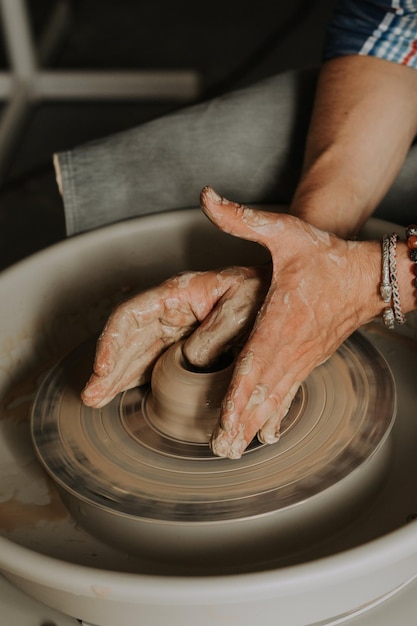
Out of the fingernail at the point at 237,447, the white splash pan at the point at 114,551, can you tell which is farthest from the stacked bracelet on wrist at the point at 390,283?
the fingernail at the point at 237,447

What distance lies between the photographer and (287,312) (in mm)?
1189

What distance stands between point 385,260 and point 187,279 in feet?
1.04

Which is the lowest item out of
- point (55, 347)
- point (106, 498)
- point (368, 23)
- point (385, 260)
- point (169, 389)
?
point (55, 347)

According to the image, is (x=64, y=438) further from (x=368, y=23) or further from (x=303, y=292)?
(x=368, y=23)

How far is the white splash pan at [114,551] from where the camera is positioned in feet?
3.07

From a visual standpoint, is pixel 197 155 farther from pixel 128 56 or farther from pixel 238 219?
pixel 128 56

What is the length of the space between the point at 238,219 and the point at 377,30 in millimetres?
673

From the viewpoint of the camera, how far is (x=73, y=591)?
955 millimetres

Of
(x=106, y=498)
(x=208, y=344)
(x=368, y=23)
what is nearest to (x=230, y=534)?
(x=106, y=498)

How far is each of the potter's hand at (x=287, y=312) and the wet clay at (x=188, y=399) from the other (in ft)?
0.15

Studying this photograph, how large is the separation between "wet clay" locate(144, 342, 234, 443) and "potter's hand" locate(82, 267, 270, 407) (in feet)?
0.16

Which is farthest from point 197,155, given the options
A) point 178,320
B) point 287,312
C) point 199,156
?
point 287,312

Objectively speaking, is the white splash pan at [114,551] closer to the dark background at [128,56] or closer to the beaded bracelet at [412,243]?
the beaded bracelet at [412,243]

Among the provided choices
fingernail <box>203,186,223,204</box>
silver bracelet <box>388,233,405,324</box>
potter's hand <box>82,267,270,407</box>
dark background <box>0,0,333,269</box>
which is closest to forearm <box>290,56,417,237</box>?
silver bracelet <box>388,233,405,324</box>
